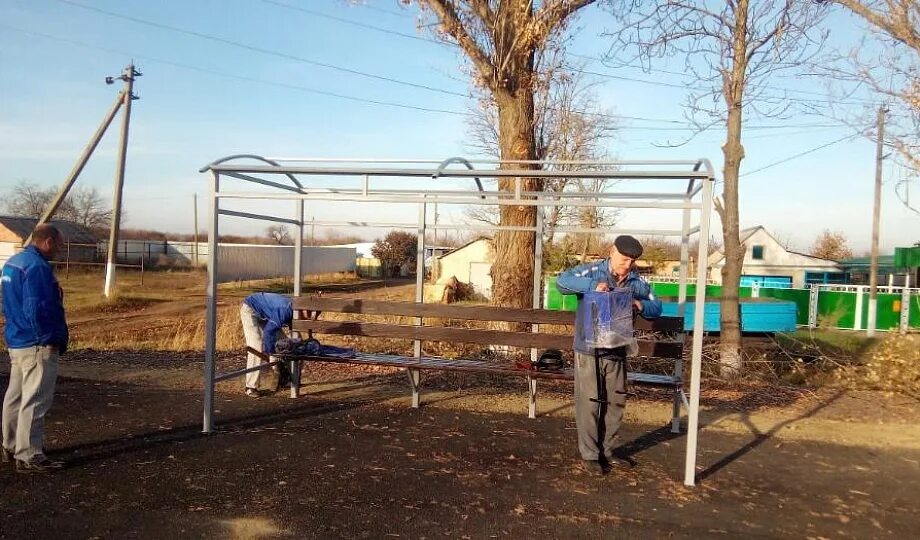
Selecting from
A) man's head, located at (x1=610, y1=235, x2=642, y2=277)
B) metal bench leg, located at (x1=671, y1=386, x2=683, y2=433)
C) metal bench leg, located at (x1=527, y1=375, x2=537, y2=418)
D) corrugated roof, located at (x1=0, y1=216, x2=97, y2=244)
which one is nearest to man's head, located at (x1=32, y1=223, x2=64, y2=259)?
man's head, located at (x1=610, y1=235, x2=642, y2=277)

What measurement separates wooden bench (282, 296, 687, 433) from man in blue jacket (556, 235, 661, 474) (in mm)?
833

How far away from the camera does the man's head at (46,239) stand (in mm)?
4551

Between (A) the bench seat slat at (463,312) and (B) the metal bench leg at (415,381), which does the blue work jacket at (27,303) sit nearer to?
(A) the bench seat slat at (463,312)

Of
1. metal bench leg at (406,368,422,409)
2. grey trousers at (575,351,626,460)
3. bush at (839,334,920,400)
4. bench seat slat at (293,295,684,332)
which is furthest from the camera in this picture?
bush at (839,334,920,400)

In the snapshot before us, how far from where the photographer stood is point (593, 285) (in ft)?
15.4

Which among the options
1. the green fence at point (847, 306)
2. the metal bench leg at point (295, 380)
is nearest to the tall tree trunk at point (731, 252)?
the metal bench leg at point (295, 380)

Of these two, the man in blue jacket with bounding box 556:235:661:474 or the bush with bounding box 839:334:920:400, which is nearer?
the man in blue jacket with bounding box 556:235:661:474

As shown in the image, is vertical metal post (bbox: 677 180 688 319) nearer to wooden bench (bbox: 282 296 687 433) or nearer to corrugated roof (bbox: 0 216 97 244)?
wooden bench (bbox: 282 296 687 433)

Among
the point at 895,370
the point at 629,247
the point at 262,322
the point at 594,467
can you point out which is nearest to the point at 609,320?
the point at 629,247

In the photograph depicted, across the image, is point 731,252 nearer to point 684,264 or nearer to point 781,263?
point 684,264

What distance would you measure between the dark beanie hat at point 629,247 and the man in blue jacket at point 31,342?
3.96 m

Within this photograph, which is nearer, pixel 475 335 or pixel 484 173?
pixel 484 173

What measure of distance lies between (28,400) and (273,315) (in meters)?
2.43

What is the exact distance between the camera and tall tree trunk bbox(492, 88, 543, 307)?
950 centimetres
